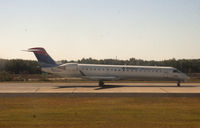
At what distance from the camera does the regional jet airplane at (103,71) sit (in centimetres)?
3878

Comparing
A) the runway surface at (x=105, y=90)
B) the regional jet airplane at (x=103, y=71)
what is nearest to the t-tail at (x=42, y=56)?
the regional jet airplane at (x=103, y=71)

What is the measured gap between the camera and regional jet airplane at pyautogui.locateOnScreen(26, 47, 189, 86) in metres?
38.8

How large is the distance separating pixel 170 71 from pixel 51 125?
93.0ft

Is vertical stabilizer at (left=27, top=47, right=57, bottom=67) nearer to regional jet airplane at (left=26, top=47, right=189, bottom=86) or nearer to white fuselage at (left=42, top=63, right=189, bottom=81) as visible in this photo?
regional jet airplane at (left=26, top=47, right=189, bottom=86)

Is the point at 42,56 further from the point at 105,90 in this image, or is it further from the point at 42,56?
the point at 105,90

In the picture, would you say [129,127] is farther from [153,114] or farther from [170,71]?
[170,71]

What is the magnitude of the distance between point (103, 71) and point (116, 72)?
180cm

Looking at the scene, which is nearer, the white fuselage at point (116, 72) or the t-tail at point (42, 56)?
the t-tail at point (42, 56)

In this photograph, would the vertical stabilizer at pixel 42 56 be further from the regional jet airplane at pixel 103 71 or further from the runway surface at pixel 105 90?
the runway surface at pixel 105 90

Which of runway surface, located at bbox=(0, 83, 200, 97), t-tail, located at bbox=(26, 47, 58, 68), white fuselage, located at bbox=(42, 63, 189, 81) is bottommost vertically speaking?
runway surface, located at bbox=(0, 83, 200, 97)

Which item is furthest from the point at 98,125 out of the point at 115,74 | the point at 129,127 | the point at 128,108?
the point at 115,74

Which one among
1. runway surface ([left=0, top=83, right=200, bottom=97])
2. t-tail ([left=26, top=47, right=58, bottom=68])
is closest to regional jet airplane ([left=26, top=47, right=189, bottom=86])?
t-tail ([left=26, top=47, right=58, bottom=68])

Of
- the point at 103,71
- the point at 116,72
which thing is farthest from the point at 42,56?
the point at 116,72

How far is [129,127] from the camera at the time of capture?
43.3 ft
